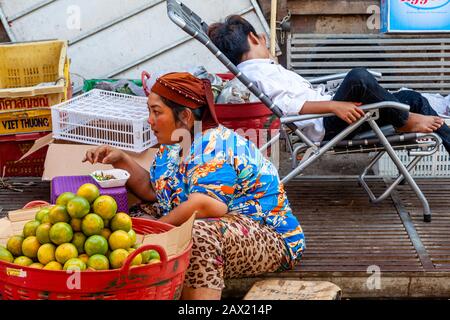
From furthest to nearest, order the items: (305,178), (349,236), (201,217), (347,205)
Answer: (305,178)
(347,205)
(349,236)
(201,217)

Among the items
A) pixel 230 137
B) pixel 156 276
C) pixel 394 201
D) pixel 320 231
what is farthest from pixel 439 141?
pixel 156 276

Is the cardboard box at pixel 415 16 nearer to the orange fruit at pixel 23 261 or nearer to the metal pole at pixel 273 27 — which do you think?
the metal pole at pixel 273 27

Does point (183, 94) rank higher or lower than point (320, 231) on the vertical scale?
higher

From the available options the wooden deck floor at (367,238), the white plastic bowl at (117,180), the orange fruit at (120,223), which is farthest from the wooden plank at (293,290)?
the white plastic bowl at (117,180)

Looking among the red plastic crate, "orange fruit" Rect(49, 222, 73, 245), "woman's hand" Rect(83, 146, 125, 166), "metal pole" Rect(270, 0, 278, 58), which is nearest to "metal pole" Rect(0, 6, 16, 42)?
the red plastic crate

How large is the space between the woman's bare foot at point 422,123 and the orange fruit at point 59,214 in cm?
257

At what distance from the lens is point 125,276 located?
2969mm

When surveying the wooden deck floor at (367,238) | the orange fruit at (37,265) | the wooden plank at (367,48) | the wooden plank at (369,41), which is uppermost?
the wooden plank at (369,41)

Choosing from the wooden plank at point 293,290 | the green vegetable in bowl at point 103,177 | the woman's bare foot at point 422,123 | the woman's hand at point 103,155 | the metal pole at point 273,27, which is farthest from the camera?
the metal pole at point 273,27

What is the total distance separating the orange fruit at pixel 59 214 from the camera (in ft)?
10.3

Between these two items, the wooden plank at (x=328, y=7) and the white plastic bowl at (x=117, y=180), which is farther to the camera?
the wooden plank at (x=328, y=7)

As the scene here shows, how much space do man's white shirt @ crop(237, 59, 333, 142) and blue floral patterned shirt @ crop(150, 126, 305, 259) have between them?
1069 mm

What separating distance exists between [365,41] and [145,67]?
1862 millimetres

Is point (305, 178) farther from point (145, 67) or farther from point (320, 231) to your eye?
point (145, 67)
